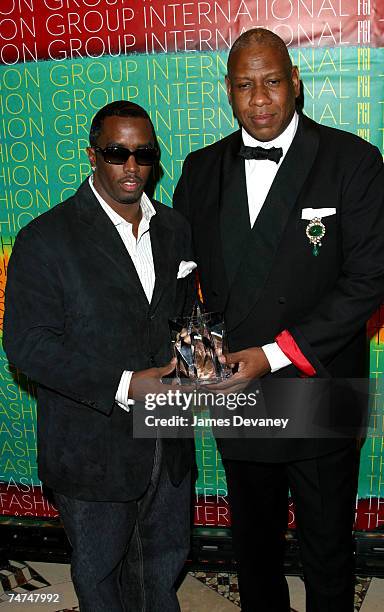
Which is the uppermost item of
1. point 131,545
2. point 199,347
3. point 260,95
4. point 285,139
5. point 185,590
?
point 260,95

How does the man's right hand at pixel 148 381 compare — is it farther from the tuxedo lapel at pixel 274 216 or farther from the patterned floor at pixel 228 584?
the patterned floor at pixel 228 584

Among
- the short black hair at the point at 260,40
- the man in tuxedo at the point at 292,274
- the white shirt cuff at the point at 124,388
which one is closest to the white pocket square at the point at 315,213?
the man in tuxedo at the point at 292,274

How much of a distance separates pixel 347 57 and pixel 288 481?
5.10 feet

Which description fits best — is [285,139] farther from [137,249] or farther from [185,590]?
[185,590]

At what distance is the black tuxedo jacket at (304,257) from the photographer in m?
2.13

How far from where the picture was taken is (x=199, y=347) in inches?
82.6

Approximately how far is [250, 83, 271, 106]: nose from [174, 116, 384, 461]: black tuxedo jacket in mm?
166

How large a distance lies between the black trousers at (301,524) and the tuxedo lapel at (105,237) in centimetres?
78

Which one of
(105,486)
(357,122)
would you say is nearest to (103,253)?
(105,486)

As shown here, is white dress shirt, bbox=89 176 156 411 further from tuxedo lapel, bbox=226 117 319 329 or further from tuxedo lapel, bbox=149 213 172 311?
tuxedo lapel, bbox=226 117 319 329

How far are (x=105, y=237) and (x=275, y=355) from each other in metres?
0.63

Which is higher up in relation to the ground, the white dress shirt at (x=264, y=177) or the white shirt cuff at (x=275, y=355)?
the white dress shirt at (x=264, y=177)

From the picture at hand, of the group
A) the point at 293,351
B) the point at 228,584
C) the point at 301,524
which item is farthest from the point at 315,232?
the point at 228,584

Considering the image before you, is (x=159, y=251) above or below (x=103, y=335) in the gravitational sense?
above
